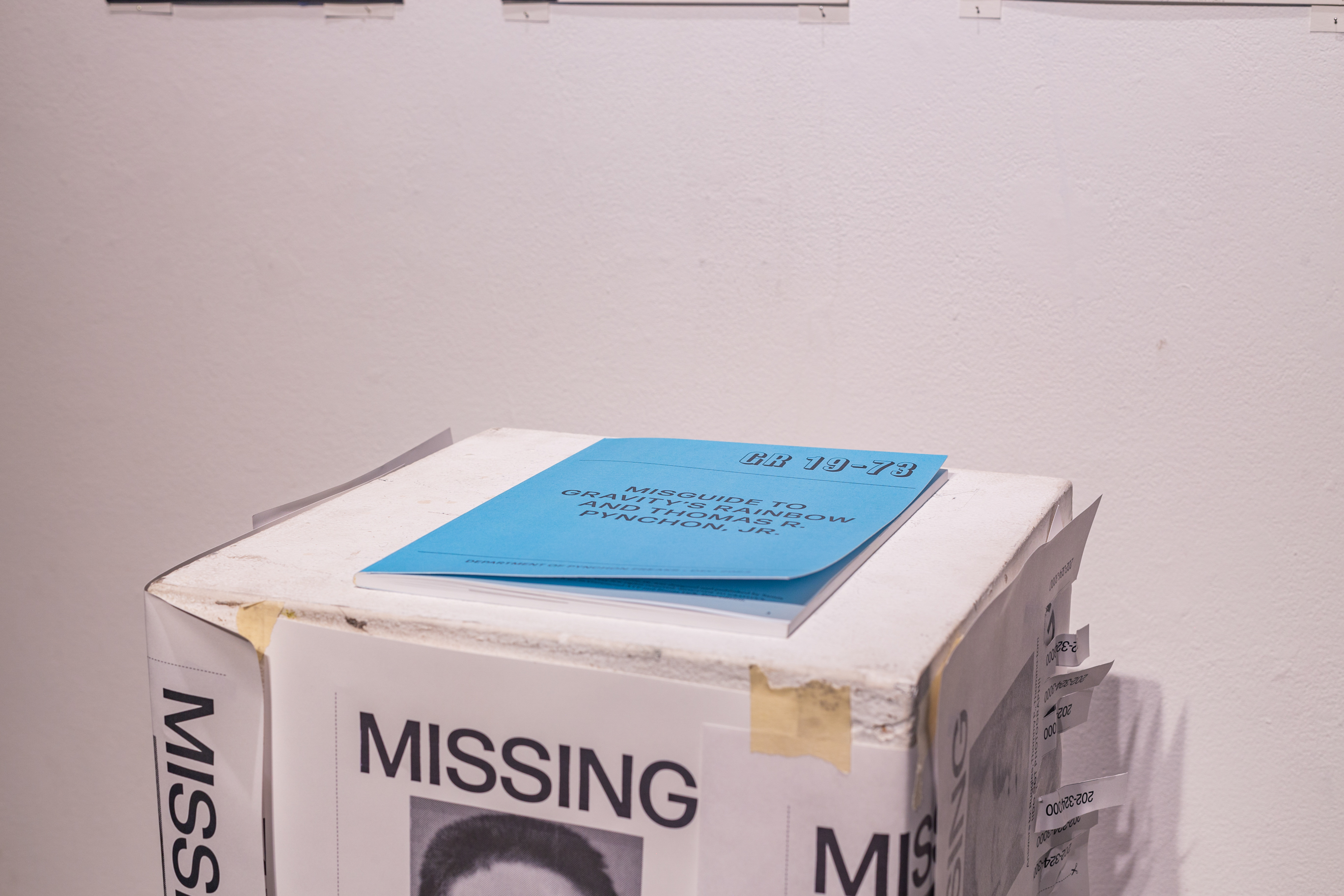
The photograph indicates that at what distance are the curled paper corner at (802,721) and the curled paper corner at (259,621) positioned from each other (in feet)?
0.73

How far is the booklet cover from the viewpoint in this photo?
0.48m

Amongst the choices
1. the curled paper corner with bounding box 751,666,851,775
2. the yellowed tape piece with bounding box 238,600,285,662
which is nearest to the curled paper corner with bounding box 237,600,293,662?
the yellowed tape piece with bounding box 238,600,285,662

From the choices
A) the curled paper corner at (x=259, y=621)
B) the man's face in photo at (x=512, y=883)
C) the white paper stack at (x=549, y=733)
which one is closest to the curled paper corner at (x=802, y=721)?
the white paper stack at (x=549, y=733)

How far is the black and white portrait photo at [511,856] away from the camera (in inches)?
17.8

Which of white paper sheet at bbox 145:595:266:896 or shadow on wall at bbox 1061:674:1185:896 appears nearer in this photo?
white paper sheet at bbox 145:595:266:896

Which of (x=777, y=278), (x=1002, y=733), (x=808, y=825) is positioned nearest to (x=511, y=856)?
(x=808, y=825)

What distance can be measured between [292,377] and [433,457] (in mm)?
450

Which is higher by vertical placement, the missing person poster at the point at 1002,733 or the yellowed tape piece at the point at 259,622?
the yellowed tape piece at the point at 259,622

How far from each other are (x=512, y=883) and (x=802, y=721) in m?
0.16

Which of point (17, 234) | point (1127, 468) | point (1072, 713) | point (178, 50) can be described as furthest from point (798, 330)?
point (17, 234)

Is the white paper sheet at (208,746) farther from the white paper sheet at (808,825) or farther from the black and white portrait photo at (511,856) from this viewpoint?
the white paper sheet at (808,825)

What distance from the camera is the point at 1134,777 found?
36.5 inches

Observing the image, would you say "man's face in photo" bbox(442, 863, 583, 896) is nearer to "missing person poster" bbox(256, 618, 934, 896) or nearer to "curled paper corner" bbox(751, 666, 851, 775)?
"missing person poster" bbox(256, 618, 934, 896)

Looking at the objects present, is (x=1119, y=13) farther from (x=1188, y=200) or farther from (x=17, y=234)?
(x=17, y=234)
